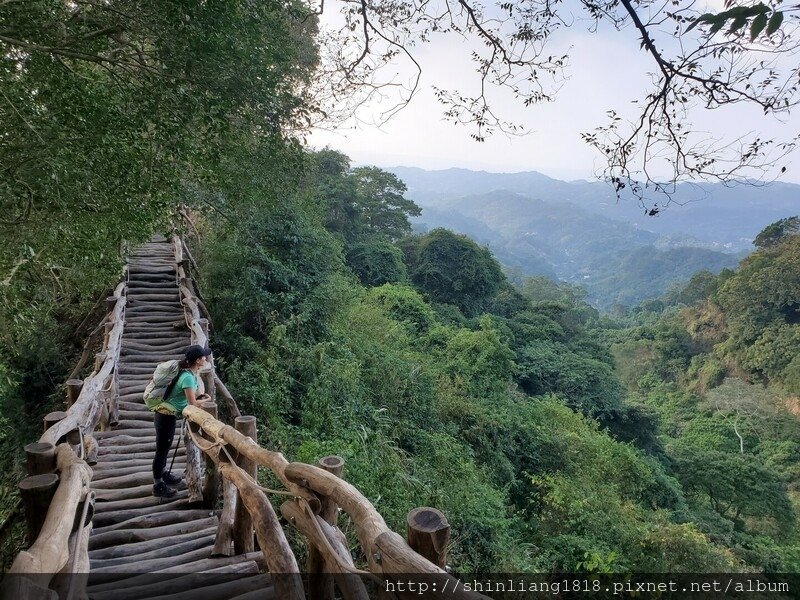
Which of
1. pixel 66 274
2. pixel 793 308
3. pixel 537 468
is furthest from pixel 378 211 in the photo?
pixel 793 308

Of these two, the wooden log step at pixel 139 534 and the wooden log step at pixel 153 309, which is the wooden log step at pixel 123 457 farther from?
the wooden log step at pixel 153 309

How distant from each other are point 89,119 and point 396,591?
4.64 metres

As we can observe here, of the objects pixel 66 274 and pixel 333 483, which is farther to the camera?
pixel 66 274

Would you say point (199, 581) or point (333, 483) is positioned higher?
point (333, 483)

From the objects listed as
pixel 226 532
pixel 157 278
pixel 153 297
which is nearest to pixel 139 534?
pixel 226 532

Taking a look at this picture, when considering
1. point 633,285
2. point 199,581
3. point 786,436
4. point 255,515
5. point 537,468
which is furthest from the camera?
point 633,285

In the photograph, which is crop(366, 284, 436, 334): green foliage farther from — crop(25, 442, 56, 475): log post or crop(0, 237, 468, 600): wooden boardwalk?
crop(25, 442, 56, 475): log post

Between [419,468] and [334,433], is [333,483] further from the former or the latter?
Result: [419,468]

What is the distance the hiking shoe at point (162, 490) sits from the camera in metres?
4.29

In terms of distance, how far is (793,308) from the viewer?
27078 millimetres

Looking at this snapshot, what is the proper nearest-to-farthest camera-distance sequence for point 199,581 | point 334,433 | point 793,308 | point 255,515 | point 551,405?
point 255,515
point 199,581
point 334,433
point 551,405
point 793,308

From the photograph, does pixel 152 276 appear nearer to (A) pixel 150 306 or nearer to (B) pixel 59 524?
(A) pixel 150 306

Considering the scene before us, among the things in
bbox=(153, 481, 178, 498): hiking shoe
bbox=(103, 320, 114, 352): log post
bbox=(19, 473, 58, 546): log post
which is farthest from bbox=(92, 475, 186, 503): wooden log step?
bbox=(103, 320, 114, 352): log post

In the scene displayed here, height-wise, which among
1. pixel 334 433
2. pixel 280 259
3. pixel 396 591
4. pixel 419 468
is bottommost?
pixel 419 468
